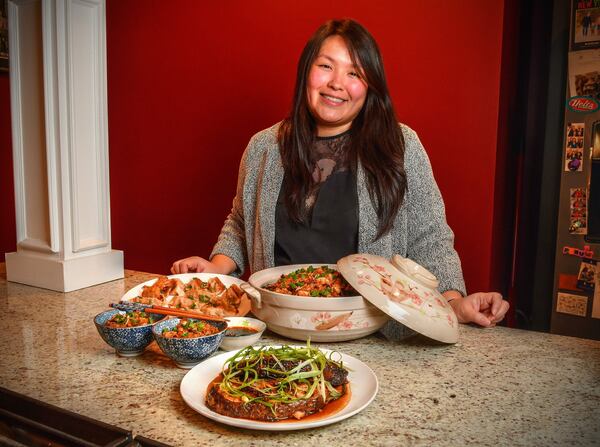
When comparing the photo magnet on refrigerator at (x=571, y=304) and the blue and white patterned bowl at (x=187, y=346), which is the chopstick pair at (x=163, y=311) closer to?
the blue and white patterned bowl at (x=187, y=346)

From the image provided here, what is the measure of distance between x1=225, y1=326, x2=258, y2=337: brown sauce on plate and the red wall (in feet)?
4.73

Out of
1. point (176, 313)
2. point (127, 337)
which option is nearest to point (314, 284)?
point (176, 313)

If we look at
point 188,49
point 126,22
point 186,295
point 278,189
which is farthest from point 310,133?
point 126,22

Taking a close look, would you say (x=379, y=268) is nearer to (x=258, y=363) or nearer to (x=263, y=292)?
(x=263, y=292)

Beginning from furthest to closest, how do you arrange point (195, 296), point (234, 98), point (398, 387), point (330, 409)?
point (234, 98) < point (195, 296) < point (398, 387) < point (330, 409)

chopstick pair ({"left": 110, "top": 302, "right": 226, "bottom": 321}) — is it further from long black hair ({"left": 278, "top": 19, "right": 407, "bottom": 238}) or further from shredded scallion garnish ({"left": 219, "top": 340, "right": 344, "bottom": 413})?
long black hair ({"left": 278, "top": 19, "right": 407, "bottom": 238})

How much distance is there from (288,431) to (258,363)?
0.12 m

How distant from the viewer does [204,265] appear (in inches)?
67.1

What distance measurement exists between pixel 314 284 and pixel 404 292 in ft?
0.65

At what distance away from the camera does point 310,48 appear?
1.75 meters

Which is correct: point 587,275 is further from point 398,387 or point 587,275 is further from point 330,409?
point 330,409

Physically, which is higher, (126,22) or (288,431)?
(126,22)

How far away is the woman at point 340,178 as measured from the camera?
5.57 ft

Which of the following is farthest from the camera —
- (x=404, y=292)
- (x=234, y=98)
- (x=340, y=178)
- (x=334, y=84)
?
(x=234, y=98)
